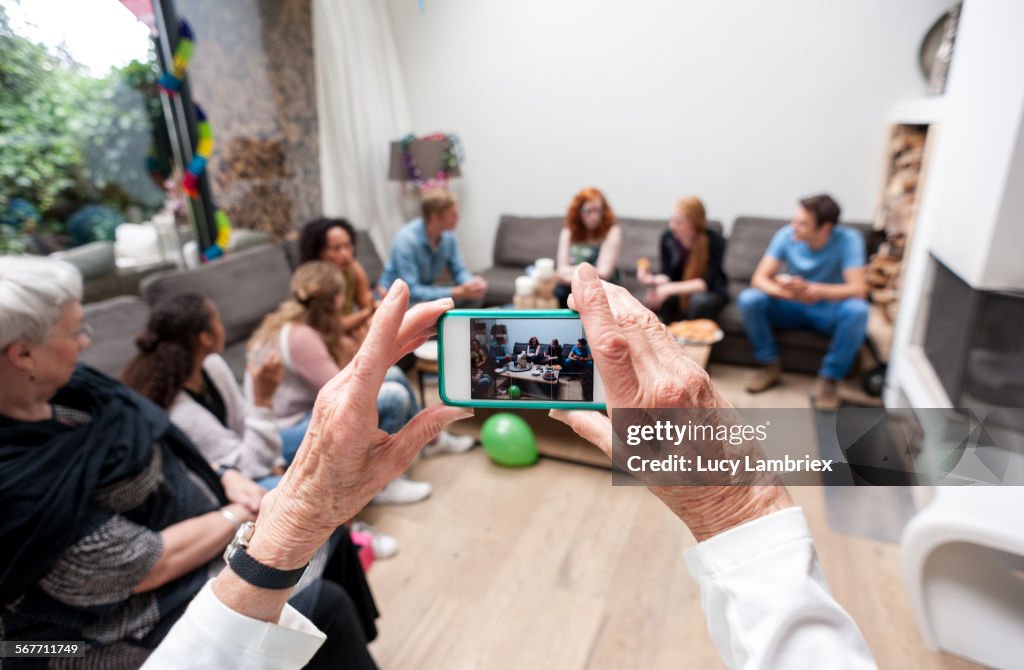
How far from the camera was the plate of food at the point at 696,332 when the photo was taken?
8.02 ft

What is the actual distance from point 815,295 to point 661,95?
1769 mm

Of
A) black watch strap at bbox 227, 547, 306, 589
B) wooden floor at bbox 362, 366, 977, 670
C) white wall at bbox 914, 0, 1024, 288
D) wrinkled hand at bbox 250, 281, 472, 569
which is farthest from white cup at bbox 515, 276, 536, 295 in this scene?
black watch strap at bbox 227, 547, 306, 589

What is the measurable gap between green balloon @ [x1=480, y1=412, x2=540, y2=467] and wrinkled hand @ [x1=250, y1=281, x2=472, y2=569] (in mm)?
1564

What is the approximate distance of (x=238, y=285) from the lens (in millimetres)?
2822

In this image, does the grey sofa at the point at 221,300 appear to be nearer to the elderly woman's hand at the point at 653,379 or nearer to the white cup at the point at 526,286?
the white cup at the point at 526,286

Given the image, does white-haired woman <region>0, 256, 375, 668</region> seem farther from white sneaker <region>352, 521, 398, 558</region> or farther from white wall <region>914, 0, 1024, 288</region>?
white wall <region>914, 0, 1024, 288</region>

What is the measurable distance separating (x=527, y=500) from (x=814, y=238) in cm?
187

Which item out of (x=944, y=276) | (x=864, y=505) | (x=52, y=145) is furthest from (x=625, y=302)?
(x=52, y=145)

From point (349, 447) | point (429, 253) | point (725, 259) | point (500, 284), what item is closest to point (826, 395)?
point (725, 259)

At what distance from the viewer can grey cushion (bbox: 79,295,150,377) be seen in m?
2.16

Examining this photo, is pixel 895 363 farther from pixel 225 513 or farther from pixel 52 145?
pixel 52 145

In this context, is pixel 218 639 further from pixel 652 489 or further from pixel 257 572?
pixel 652 489

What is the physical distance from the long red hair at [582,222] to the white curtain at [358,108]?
1.77 metres

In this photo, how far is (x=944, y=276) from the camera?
6.41ft
